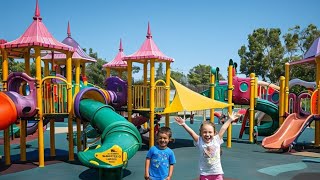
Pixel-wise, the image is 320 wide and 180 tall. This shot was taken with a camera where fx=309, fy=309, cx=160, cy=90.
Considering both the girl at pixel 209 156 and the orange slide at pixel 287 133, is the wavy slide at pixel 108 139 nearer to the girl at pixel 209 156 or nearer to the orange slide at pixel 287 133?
the girl at pixel 209 156

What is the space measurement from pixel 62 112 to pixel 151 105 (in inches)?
127

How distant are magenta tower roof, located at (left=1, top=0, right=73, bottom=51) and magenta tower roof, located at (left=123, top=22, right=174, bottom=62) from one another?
2.79 m

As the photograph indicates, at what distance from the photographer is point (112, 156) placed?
23.5ft

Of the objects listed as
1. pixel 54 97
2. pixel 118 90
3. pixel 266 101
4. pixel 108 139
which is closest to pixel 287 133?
pixel 266 101

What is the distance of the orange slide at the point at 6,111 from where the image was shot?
831 cm

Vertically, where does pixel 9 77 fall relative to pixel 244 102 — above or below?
above

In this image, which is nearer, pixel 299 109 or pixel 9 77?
pixel 9 77

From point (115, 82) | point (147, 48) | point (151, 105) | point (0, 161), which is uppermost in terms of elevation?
point (147, 48)

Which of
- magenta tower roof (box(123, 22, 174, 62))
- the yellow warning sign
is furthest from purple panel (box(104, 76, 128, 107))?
the yellow warning sign

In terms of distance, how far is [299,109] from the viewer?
42.8 feet

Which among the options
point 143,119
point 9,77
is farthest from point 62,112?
point 143,119

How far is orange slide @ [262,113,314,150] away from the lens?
1158cm

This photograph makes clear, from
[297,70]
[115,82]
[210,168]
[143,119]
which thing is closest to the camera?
[210,168]

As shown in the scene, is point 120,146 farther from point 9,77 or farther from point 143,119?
point 143,119
